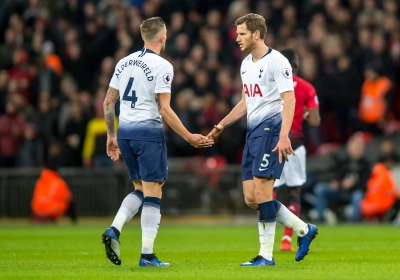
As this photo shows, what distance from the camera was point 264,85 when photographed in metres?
10.1

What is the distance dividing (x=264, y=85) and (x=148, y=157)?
1.41 m

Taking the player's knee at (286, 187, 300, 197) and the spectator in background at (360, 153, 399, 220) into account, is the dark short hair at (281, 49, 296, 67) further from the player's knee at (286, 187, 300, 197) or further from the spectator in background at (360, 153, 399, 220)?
the spectator in background at (360, 153, 399, 220)

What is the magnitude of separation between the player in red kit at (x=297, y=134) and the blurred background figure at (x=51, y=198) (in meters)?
8.85

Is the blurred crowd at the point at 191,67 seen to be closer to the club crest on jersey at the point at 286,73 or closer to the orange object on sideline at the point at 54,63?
the orange object on sideline at the point at 54,63

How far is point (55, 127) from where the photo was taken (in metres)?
23.3

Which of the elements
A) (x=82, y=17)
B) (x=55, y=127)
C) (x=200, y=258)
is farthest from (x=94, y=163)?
(x=200, y=258)

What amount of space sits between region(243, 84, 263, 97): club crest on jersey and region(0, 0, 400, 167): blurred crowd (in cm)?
1104

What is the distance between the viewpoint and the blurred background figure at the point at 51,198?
69.2 ft

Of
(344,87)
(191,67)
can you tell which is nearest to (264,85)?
(344,87)

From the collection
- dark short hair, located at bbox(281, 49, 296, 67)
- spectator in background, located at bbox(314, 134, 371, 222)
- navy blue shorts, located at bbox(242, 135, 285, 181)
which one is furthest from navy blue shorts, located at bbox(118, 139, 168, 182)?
spectator in background, located at bbox(314, 134, 371, 222)

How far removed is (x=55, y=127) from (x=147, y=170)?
13.8 m

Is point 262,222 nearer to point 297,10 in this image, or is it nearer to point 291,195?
point 291,195

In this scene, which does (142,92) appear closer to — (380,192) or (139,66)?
(139,66)

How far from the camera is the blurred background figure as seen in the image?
21.1 metres
